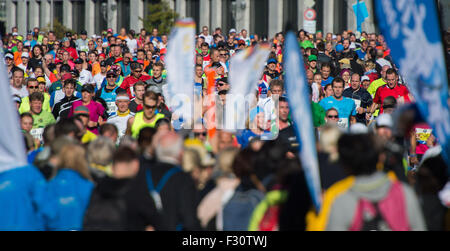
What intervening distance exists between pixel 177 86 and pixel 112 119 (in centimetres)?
336

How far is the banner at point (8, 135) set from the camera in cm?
627

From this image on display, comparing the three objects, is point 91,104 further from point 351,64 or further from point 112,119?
point 351,64

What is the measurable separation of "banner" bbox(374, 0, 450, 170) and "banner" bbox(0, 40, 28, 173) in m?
2.82

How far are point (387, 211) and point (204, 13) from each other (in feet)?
140

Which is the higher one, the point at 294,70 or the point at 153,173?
the point at 294,70

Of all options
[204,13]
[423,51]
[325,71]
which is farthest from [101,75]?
[204,13]

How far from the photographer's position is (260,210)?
629 centimetres

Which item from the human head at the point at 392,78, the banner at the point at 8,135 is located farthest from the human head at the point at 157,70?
the banner at the point at 8,135

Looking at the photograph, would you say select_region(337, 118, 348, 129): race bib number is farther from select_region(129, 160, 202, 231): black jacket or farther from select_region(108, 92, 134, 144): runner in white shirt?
select_region(129, 160, 202, 231): black jacket

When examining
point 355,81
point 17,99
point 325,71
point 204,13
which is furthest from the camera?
point 204,13

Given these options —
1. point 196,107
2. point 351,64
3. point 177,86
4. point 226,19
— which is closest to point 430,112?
point 177,86

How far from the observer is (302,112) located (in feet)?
19.1

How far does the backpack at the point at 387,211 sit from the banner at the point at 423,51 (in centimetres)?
78

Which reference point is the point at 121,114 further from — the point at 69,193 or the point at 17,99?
the point at 69,193
